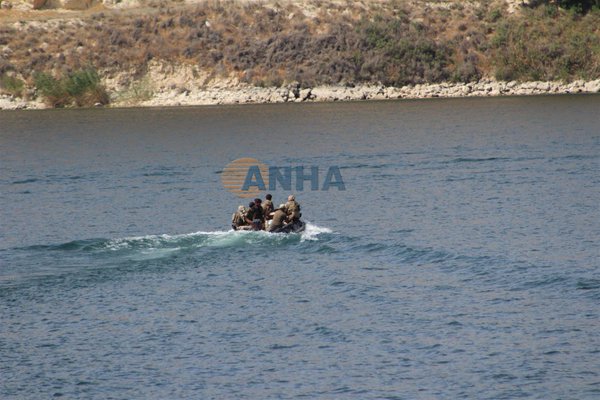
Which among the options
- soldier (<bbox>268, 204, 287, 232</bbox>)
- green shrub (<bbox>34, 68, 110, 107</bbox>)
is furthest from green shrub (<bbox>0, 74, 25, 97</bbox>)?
soldier (<bbox>268, 204, 287, 232</bbox>)

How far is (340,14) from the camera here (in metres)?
121

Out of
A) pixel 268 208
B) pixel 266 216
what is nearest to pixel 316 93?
pixel 268 208

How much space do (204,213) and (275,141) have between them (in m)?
30.7

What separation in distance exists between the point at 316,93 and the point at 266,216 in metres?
71.2

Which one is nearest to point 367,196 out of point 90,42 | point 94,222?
point 94,222

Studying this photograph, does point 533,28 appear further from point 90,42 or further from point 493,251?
point 493,251

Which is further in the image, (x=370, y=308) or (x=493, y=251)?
(x=493, y=251)

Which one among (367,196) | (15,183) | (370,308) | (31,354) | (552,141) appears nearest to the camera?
(31,354)

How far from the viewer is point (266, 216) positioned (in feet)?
136

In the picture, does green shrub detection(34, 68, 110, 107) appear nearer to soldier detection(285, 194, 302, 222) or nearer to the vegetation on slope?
the vegetation on slope

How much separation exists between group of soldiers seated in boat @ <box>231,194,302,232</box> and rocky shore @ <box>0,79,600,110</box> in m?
69.7

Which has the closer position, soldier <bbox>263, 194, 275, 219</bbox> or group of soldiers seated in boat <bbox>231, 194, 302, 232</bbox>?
group of soldiers seated in boat <bbox>231, 194, 302, 232</bbox>

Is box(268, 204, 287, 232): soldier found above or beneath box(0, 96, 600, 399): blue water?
above

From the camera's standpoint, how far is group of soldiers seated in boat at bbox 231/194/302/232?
40.6m
